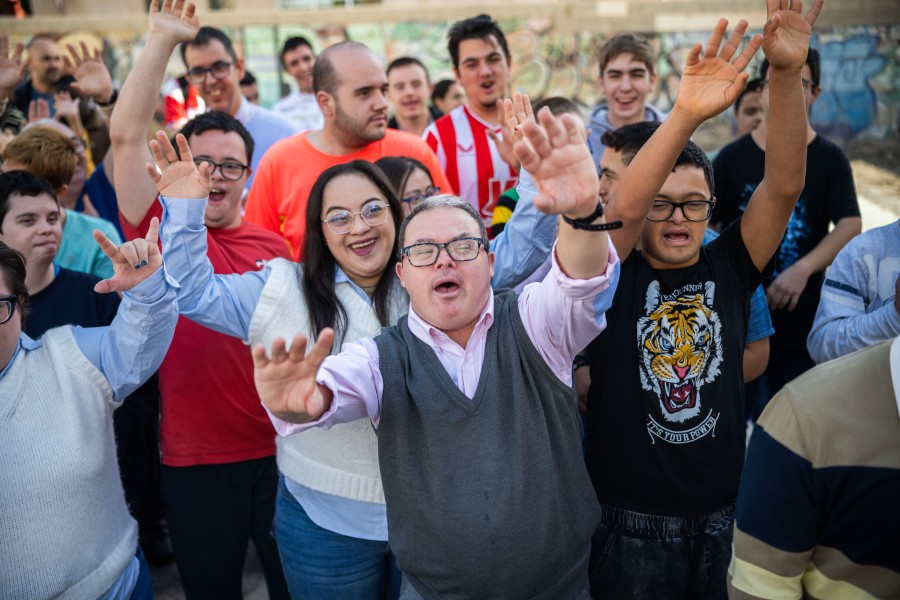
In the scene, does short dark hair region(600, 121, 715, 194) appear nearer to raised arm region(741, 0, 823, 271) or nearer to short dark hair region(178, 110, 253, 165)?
raised arm region(741, 0, 823, 271)

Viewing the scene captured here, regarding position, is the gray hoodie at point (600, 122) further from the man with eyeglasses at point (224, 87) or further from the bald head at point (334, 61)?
the man with eyeglasses at point (224, 87)

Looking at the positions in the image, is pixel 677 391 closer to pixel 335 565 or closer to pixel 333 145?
pixel 335 565

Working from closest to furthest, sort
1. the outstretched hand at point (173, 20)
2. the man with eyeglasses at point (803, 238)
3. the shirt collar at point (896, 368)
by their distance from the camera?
the shirt collar at point (896, 368) → the outstretched hand at point (173, 20) → the man with eyeglasses at point (803, 238)

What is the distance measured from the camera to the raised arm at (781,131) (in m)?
2.08

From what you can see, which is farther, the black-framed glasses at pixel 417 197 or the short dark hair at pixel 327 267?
the black-framed glasses at pixel 417 197

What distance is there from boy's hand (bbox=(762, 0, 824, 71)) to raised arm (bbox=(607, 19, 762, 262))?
0.08 meters

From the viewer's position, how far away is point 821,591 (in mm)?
1501

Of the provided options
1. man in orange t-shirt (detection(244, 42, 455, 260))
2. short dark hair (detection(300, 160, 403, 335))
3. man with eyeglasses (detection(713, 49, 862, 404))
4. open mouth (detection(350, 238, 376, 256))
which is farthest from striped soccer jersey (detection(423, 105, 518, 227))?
open mouth (detection(350, 238, 376, 256))

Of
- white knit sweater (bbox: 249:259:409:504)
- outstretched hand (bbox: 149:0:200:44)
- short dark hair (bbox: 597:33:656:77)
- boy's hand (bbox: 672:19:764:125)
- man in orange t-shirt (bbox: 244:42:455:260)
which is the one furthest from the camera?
short dark hair (bbox: 597:33:656:77)

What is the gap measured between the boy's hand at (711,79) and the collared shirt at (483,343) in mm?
519

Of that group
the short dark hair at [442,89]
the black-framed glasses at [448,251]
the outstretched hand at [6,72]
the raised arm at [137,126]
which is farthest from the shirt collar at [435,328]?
the short dark hair at [442,89]

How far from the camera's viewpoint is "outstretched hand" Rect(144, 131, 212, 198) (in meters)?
2.37

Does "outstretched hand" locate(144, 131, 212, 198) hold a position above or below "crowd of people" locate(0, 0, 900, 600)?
above

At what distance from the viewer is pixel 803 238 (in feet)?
12.1
